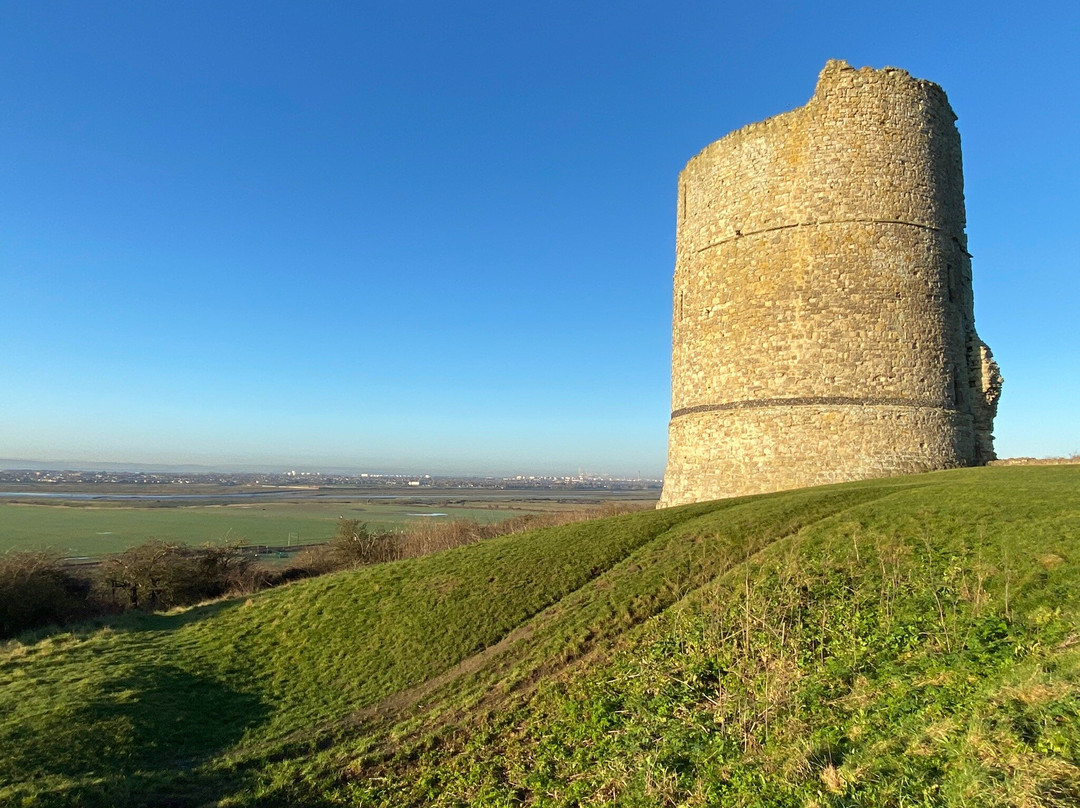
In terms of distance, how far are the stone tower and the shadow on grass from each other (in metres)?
15.3

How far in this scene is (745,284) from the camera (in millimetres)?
21266

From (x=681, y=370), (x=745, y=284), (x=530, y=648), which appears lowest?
(x=530, y=648)

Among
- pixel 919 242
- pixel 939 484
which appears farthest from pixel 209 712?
pixel 919 242

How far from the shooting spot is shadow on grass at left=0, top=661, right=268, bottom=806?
7.88 metres

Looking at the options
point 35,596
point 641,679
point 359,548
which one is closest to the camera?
point 641,679

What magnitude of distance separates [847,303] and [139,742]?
65.0 ft

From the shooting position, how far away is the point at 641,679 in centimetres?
885

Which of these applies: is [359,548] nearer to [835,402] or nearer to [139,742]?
[139,742]

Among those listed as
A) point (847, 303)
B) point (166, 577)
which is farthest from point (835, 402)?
point (166, 577)

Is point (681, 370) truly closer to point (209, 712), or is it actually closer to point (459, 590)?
point (459, 590)

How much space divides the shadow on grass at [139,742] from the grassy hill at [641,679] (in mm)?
42

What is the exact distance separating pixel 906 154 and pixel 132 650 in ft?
80.2

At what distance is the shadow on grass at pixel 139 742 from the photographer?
7.88 m

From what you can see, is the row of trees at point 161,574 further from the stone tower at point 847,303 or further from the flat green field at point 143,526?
the stone tower at point 847,303
